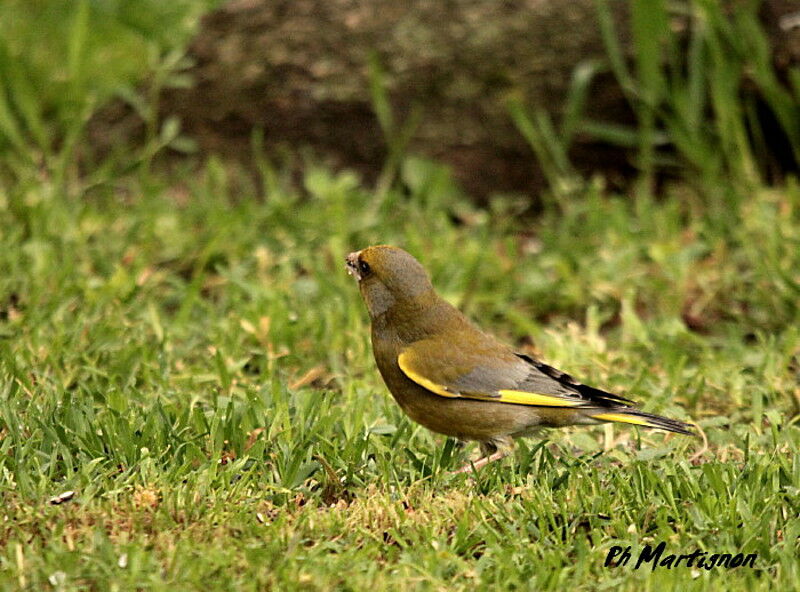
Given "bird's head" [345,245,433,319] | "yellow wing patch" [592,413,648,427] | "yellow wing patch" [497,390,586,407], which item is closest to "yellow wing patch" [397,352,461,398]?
"yellow wing patch" [497,390,586,407]

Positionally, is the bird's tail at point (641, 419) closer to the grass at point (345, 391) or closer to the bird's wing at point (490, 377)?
the bird's wing at point (490, 377)

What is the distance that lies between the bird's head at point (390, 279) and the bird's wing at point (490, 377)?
22cm

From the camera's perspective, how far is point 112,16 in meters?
9.04

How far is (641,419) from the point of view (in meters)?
4.35

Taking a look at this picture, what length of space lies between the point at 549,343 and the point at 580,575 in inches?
94.3

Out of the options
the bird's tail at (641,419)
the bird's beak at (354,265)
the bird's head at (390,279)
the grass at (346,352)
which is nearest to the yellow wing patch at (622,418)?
the bird's tail at (641,419)

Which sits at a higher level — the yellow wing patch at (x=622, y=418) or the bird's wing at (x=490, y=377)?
the bird's wing at (x=490, y=377)

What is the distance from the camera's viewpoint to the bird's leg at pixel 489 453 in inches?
174

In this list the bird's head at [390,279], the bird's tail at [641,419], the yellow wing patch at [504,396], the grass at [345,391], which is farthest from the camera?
the bird's head at [390,279]

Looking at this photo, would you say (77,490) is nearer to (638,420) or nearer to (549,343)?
(638,420)

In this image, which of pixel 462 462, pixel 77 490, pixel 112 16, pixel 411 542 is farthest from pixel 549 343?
pixel 112 16

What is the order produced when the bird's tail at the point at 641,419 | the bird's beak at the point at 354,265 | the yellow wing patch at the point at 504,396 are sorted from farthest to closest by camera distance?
the bird's beak at the point at 354,265 → the yellow wing patch at the point at 504,396 → the bird's tail at the point at 641,419

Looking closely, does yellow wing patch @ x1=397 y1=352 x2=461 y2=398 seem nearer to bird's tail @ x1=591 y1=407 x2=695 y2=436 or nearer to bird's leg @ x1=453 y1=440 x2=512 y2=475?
bird's leg @ x1=453 y1=440 x2=512 y2=475

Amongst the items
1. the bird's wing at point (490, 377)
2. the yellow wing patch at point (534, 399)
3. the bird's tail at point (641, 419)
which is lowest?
the bird's tail at point (641, 419)
